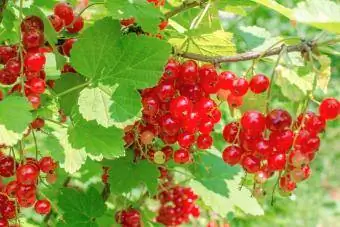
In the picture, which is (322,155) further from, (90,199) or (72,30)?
(72,30)

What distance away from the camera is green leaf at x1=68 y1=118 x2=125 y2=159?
4.86 feet

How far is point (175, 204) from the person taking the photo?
2.44 m

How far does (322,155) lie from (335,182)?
89 cm

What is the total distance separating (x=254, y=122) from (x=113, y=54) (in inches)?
17.9

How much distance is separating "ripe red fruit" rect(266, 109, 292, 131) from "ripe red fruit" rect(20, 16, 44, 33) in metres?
0.62

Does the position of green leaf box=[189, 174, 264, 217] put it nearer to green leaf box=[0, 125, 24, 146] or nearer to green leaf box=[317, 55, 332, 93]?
green leaf box=[317, 55, 332, 93]

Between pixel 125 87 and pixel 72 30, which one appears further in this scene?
pixel 72 30

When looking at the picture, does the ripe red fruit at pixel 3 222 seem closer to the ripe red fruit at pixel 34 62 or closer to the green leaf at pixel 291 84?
the ripe red fruit at pixel 34 62

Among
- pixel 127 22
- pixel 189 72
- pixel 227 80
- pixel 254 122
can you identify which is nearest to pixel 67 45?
pixel 127 22

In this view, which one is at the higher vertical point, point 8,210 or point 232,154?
point 232,154

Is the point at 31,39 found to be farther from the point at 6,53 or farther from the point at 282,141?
the point at 282,141

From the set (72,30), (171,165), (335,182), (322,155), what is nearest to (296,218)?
(322,155)

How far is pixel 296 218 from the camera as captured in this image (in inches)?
187

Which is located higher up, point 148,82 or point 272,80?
point 272,80
